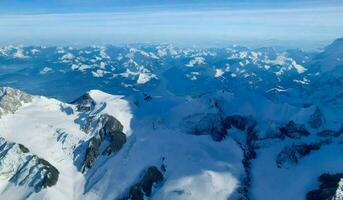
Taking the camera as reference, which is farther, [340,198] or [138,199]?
[138,199]

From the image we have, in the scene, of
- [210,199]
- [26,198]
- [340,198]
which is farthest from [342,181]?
[26,198]

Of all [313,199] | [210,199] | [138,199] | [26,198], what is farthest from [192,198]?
[26,198]

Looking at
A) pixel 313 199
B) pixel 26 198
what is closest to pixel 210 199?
pixel 313 199

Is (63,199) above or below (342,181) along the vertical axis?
below

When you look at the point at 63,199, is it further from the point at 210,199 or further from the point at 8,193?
the point at 210,199

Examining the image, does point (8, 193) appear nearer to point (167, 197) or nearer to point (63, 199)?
point (63, 199)

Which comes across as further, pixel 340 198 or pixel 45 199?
pixel 45 199

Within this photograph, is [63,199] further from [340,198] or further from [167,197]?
[340,198]

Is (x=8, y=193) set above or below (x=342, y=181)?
below
